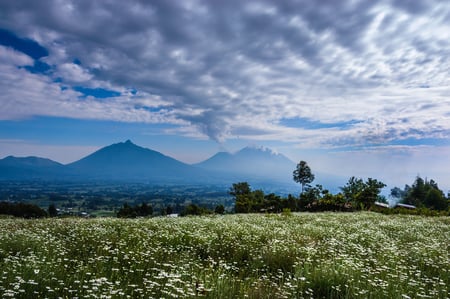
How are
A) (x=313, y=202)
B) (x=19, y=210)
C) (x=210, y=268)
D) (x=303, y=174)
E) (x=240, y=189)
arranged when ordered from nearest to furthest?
1. (x=210, y=268)
2. (x=19, y=210)
3. (x=313, y=202)
4. (x=240, y=189)
5. (x=303, y=174)

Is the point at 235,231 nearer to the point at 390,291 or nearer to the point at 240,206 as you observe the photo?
the point at 390,291

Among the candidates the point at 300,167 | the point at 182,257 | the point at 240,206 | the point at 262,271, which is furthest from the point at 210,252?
the point at 300,167

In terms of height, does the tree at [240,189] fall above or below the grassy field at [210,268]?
below

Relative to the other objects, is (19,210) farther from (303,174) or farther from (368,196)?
(303,174)

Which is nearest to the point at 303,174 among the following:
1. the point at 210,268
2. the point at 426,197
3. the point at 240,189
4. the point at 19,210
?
the point at 240,189

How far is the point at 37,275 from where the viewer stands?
5.18 meters

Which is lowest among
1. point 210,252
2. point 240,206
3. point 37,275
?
point 240,206

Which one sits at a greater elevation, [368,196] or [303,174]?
[303,174]

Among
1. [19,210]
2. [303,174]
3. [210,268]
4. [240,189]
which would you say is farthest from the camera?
[303,174]

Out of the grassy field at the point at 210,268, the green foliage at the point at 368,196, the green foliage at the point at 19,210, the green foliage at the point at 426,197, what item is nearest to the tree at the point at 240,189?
the green foliage at the point at 368,196

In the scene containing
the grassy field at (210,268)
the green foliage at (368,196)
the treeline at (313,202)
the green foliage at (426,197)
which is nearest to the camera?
the grassy field at (210,268)

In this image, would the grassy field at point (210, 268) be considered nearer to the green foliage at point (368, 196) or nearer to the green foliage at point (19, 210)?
the green foliage at point (19, 210)

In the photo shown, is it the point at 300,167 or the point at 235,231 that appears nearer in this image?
the point at 235,231

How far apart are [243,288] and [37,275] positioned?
3774mm
